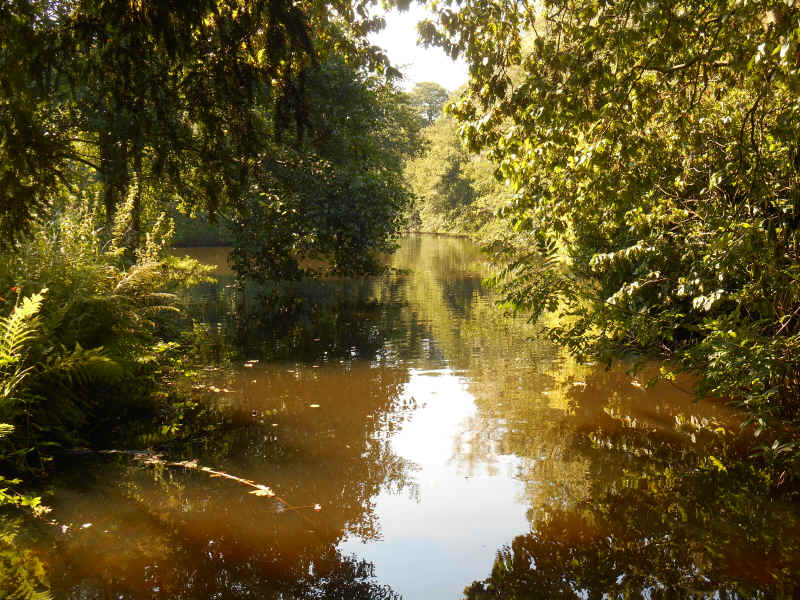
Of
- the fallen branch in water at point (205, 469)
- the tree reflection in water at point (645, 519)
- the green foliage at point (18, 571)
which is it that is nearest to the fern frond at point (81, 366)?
the fallen branch in water at point (205, 469)

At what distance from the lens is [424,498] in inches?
205

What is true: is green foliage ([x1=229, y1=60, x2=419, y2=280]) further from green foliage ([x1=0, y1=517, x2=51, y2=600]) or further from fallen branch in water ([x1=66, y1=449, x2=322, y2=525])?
green foliage ([x1=0, y1=517, x2=51, y2=600])

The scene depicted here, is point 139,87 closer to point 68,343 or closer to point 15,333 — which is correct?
point 15,333

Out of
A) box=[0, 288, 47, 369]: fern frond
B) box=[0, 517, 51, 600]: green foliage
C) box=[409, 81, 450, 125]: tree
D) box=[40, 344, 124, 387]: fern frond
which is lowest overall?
box=[0, 517, 51, 600]: green foliage

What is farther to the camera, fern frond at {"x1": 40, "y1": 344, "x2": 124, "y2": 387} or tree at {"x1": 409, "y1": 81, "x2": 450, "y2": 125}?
tree at {"x1": 409, "y1": 81, "x2": 450, "y2": 125}

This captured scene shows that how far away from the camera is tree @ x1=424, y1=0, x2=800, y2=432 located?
15.8ft

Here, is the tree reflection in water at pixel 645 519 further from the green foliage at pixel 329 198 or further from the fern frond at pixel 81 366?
the green foliage at pixel 329 198

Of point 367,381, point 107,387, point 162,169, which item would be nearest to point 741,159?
point 162,169

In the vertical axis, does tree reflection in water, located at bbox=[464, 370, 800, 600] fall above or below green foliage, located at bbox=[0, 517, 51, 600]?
below

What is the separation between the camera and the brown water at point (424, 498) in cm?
391

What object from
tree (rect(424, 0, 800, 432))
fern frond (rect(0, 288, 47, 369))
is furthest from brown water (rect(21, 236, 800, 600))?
fern frond (rect(0, 288, 47, 369))

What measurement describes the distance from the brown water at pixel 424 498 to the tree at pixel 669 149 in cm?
95

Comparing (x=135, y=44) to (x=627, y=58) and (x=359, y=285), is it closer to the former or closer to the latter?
(x=627, y=58)

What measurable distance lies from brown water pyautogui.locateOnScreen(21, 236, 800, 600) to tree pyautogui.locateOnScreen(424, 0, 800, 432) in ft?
3.12
